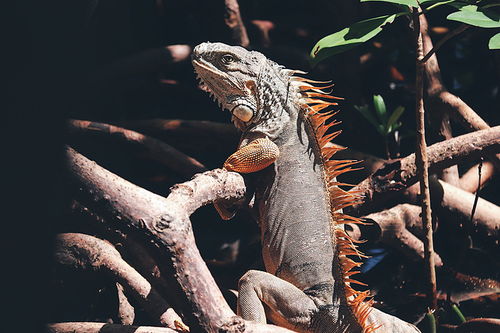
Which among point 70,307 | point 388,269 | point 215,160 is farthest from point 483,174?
point 70,307

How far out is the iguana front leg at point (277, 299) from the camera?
2.27 metres

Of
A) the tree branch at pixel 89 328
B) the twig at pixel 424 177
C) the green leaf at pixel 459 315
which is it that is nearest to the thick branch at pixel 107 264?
the tree branch at pixel 89 328

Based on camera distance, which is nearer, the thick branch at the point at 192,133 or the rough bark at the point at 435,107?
the thick branch at the point at 192,133

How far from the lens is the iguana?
92.7 inches

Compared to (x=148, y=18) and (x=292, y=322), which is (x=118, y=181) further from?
(x=148, y=18)

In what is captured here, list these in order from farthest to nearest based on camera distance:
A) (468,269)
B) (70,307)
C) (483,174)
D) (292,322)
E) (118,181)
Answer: (483,174) < (468,269) < (70,307) < (292,322) < (118,181)

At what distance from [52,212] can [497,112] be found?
372cm

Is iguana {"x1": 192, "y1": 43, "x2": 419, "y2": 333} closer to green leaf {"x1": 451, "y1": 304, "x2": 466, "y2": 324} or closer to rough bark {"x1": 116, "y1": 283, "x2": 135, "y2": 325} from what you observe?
green leaf {"x1": 451, "y1": 304, "x2": 466, "y2": 324}

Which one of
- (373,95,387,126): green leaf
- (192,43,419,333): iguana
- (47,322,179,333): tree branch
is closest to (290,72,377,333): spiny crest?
(192,43,419,333): iguana

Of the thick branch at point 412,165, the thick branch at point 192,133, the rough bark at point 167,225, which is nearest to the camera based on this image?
the rough bark at point 167,225

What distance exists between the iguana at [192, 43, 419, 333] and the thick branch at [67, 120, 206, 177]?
Answer: 3.39 ft

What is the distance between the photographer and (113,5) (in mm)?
4555

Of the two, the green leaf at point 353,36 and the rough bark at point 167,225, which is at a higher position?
the green leaf at point 353,36

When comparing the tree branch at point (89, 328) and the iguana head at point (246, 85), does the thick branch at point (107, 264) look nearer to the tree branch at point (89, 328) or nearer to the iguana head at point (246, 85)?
the tree branch at point (89, 328)
